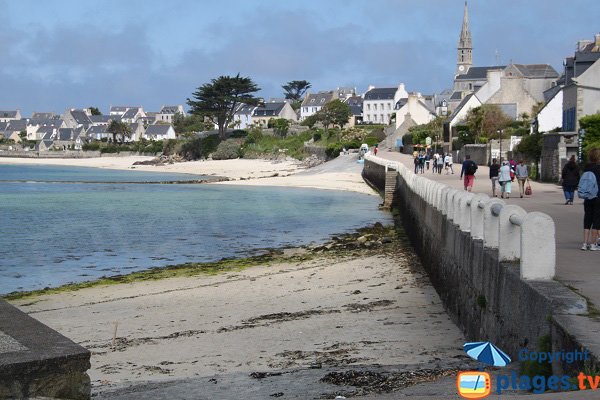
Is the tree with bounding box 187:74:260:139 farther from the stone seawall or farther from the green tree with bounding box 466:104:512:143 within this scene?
the stone seawall

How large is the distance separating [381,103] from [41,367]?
5460 inches

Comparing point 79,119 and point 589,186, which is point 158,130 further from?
point 589,186

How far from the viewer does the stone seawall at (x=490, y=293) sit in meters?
6.94

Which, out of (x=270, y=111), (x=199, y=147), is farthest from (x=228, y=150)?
(x=270, y=111)

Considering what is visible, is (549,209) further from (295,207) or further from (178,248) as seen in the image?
(295,207)

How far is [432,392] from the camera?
6.71 metres

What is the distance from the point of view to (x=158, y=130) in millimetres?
171375

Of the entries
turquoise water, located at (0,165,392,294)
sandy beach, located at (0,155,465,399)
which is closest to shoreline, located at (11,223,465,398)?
sandy beach, located at (0,155,465,399)

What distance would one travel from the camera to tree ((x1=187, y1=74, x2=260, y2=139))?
107812 mm

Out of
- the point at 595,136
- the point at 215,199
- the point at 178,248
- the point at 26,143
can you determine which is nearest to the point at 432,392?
the point at 178,248

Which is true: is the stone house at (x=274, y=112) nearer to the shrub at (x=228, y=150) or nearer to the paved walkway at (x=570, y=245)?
the shrub at (x=228, y=150)

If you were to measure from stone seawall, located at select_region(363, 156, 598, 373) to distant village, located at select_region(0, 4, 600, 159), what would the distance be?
63.7 feet

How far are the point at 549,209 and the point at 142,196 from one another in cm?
3882

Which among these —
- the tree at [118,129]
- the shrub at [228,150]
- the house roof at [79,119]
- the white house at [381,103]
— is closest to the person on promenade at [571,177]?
the shrub at [228,150]
